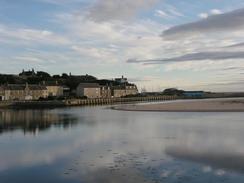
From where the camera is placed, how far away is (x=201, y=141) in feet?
60.4

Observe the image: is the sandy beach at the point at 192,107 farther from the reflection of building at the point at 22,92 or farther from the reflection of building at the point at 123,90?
the reflection of building at the point at 123,90

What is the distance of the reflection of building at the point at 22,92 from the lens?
97.2 m

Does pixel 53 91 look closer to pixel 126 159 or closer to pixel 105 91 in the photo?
pixel 105 91

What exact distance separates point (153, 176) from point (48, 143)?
10.0 metres

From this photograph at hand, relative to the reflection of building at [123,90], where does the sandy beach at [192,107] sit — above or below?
below

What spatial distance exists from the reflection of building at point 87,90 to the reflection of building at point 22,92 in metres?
14.6

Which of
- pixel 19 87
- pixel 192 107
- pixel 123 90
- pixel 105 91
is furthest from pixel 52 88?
pixel 192 107

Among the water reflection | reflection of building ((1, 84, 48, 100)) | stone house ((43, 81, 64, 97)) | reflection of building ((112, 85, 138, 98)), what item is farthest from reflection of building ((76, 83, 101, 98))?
the water reflection

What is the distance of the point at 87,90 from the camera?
388ft

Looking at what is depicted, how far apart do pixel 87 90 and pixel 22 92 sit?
2388cm

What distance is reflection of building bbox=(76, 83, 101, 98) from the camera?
385 ft

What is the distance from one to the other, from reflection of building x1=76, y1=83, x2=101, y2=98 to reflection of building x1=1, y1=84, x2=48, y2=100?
14635 millimetres

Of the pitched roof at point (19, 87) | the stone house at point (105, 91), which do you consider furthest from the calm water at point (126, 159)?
the stone house at point (105, 91)

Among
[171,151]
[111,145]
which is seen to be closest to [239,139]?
[171,151]
